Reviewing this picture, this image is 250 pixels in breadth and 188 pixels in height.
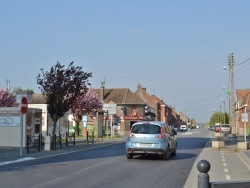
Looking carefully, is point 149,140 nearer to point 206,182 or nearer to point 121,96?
point 206,182

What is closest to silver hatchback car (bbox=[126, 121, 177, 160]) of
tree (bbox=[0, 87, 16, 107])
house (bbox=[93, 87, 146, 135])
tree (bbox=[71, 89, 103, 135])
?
tree (bbox=[71, 89, 103, 135])

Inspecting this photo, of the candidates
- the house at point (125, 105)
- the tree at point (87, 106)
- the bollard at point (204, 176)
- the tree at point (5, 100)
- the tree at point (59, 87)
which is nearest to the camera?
the bollard at point (204, 176)

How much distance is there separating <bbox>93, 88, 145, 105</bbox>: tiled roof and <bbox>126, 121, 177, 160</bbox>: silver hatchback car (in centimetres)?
6140

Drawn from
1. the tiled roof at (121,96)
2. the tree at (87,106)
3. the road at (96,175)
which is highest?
the tiled roof at (121,96)

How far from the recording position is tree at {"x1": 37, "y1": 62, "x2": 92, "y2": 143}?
27.7m

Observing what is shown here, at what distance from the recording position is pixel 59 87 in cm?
2762

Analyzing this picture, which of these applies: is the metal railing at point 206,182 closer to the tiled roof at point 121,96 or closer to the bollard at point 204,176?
the bollard at point 204,176

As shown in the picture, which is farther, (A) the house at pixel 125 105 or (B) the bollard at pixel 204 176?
(A) the house at pixel 125 105

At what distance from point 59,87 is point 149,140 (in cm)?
1024

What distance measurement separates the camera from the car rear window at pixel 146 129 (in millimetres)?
19455

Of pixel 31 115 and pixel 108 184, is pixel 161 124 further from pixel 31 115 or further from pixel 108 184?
pixel 31 115

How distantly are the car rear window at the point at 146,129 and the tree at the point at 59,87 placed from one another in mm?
9152

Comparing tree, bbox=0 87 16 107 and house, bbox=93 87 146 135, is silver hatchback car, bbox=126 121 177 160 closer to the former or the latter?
tree, bbox=0 87 16 107

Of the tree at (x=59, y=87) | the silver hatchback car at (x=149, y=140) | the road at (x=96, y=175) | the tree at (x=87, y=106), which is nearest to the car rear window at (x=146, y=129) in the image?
the silver hatchback car at (x=149, y=140)
